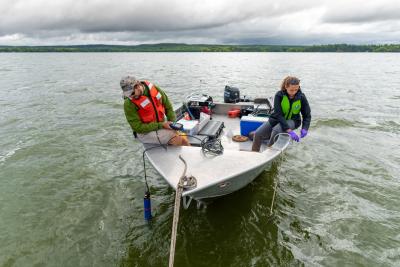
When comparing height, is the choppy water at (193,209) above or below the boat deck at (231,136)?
below

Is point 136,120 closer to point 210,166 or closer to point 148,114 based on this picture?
point 148,114

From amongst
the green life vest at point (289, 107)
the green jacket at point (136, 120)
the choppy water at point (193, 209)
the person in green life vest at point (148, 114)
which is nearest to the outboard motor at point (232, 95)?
the choppy water at point (193, 209)

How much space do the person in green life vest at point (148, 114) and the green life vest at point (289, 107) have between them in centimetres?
212

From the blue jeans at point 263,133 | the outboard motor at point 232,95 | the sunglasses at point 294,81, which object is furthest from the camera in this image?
the outboard motor at point 232,95

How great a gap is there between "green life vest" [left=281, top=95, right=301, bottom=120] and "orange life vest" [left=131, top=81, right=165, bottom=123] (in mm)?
2401

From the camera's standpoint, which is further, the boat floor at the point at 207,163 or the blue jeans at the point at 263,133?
the blue jeans at the point at 263,133

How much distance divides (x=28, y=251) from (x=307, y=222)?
5004 millimetres

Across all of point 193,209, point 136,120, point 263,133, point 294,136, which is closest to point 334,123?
point 263,133

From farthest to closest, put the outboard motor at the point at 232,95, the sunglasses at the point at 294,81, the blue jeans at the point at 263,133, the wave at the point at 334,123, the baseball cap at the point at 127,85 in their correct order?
the wave at the point at 334,123
the outboard motor at the point at 232,95
the blue jeans at the point at 263,133
the sunglasses at the point at 294,81
the baseball cap at the point at 127,85

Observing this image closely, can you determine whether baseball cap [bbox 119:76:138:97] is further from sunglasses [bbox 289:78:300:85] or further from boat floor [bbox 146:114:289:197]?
sunglasses [bbox 289:78:300:85]

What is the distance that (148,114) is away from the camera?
17.1 feet

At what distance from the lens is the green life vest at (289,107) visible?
18.1 feet

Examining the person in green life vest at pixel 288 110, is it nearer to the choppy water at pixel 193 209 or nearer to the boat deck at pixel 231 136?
the boat deck at pixel 231 136

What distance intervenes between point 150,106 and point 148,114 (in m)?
0.16
